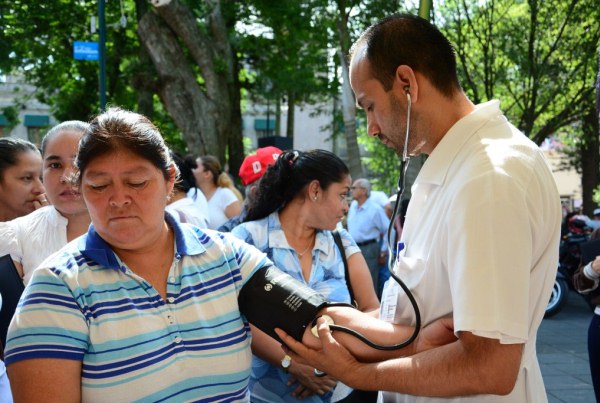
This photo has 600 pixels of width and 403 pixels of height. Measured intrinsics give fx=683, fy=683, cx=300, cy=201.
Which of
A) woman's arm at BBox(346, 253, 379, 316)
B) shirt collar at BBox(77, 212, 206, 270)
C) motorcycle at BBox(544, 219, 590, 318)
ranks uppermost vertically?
shirt collar at BBox(77, 212, 206, 270)

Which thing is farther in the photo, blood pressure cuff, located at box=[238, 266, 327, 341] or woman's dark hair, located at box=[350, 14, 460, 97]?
blood pressure cuff, located at box=[238, 266, 327, 341]

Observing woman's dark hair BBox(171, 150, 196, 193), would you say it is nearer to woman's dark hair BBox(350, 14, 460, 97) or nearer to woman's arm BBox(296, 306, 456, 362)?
woman's arm BBox(296, 306, 456, 362)

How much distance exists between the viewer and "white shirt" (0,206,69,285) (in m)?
3.19

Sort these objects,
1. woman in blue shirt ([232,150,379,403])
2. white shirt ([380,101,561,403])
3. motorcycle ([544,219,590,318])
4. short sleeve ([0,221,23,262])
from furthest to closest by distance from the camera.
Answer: motorcycle ([544,219,590,318]), woman in blue shirt ([232,150,379,403]), short sleeve ([0,221,23,262]), white shirt ([380,101,561,403])

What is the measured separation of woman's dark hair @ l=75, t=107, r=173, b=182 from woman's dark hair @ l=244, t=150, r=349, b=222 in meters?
1.48

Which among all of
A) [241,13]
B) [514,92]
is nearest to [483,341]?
[514,92]

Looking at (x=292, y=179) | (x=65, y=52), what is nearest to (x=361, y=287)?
(x=292, y=179)

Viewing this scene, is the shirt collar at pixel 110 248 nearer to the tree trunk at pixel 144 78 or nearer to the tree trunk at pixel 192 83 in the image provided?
the tree trunk at pixel 192 83

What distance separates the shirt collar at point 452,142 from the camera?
81.7 inches

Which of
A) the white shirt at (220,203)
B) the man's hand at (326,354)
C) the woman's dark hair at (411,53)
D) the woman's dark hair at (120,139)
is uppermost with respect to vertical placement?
the woman's dark hair at (411,53)

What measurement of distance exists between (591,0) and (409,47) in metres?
11.4

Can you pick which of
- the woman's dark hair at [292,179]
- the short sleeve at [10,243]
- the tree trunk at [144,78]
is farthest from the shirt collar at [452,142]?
the tree trunk at [144,78]

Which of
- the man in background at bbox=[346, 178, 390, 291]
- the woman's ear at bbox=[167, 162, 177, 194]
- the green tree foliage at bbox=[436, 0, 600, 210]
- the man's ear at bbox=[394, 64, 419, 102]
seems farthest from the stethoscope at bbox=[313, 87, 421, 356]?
the green tree foliage at bbox=[436, 0, 600, 210]

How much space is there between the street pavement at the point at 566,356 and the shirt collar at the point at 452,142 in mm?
4688
